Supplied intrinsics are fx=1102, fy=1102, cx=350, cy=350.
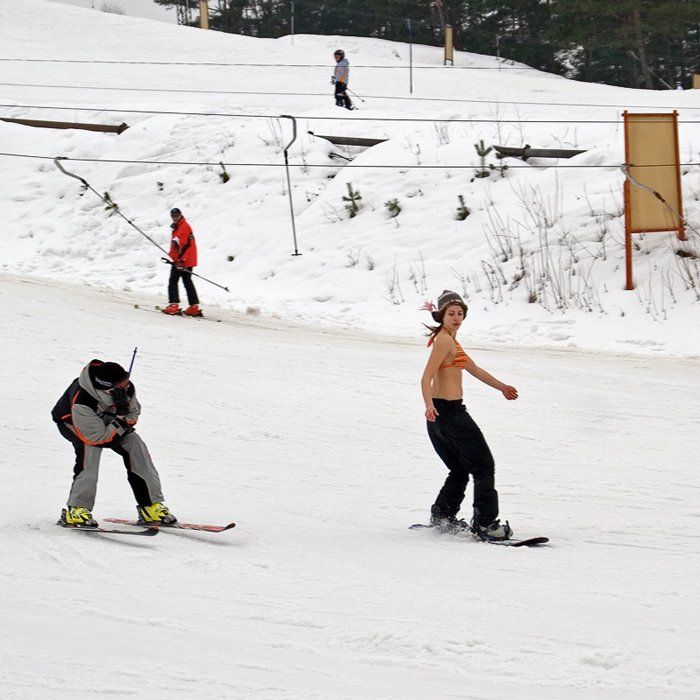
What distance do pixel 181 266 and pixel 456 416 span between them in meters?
10.3

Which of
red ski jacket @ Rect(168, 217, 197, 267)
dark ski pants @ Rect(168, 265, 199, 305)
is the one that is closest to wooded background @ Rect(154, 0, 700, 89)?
red ski jacket @ Rect(168, 217, 197, 267)

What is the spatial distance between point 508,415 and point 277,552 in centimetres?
471

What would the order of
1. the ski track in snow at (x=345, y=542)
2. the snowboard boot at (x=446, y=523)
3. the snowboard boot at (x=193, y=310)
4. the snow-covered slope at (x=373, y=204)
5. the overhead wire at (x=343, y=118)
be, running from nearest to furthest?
the ski track in snow at (x=345, y=542)
the snowboard boot at (x=446, y=523)
the snow-covered slope at (x=373, y=204)
the snowboard boot at (x=193, y=310)
the overhead wire at (x=343, y=118)

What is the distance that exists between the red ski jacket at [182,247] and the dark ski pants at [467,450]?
401 inches

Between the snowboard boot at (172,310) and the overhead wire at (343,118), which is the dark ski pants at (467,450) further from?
the overhead wire at (343,118)

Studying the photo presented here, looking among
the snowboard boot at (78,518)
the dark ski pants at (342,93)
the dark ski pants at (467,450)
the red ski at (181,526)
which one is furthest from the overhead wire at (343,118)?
the snowboard boot at (78,518)

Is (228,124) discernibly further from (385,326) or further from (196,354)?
(196,354)

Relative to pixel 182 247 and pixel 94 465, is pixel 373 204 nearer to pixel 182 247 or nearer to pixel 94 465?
pixel 182 247

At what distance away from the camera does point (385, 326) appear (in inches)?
651

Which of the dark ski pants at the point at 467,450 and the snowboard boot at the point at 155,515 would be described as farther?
the snowboard boot at the point at 155,515

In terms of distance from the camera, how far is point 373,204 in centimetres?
2058

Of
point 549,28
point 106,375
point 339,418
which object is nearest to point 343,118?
point 339,418

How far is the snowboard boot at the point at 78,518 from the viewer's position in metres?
7.05

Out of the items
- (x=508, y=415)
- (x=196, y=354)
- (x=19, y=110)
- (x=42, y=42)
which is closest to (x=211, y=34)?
(x=42, y=42)
